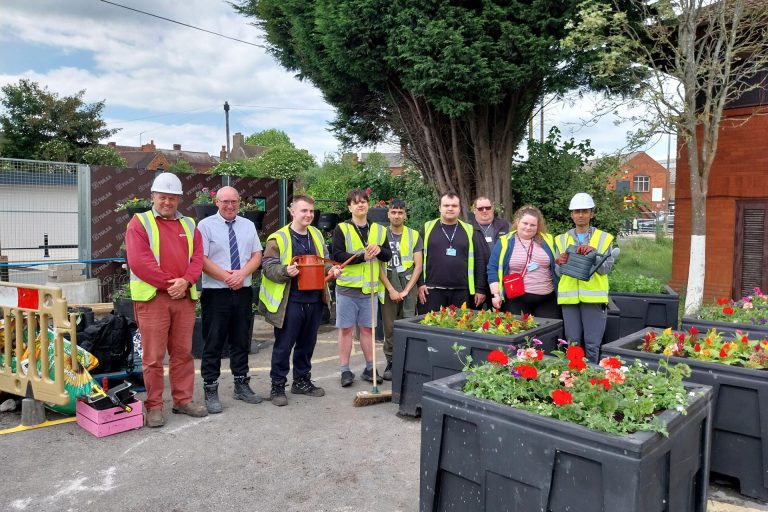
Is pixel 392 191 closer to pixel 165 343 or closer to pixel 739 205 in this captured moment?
pixel 739 205

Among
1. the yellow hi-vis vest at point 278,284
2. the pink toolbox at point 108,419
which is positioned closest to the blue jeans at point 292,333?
the yellow hi-vis vest at point 278,284

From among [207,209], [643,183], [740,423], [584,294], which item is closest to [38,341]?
[207,209]

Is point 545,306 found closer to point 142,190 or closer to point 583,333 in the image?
point 583,333

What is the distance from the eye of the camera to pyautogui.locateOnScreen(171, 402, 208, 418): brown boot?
16.3ft

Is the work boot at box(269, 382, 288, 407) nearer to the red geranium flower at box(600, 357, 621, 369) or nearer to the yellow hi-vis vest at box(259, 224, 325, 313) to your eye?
the yellow hi-vis vest at box(259, 224, 325, 313)

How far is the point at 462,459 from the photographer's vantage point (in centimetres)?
281

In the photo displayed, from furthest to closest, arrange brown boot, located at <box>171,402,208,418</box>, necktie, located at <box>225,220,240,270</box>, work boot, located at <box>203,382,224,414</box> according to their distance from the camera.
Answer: necktie, located at <box>225,220,240,270</box> < work boot, located at <box>203,382,224,414</box> < brown boot, located at <box>171,402,208,418</box>

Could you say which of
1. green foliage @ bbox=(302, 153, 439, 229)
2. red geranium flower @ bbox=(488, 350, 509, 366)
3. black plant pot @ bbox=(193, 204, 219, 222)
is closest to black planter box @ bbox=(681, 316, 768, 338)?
red geranium flower @ bbox=(488, 350, 509, 366)

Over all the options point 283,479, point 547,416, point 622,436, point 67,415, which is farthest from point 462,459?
point 67,415

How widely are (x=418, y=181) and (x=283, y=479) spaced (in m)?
9.45

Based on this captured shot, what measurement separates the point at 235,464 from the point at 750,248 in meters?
9.69

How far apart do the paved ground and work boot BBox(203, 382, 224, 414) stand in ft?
0.33

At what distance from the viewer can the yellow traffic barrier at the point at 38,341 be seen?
14.9 ft

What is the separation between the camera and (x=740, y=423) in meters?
3.47
